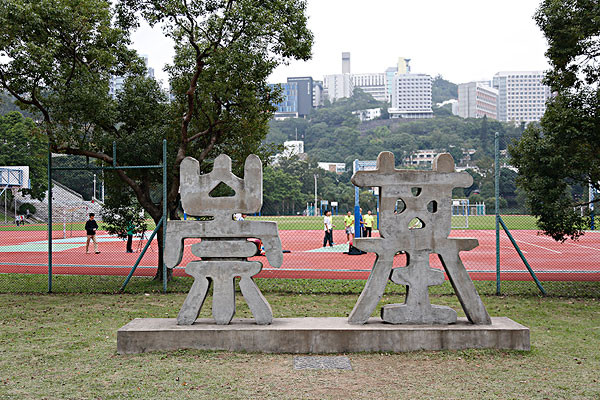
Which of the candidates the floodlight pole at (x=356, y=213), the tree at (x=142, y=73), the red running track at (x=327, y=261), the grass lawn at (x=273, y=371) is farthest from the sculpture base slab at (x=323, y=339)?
the floodlight pole at (x=356, y=213)

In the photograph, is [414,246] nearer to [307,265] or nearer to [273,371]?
[273,371]

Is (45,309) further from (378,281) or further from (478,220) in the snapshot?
(478,220)

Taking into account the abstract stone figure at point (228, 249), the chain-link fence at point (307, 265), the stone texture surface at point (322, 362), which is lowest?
the stone texture surface at point (322, 362)

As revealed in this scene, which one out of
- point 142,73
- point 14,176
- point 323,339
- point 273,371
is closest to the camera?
point 273,371

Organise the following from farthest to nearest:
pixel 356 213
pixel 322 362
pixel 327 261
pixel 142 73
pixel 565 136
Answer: pixel 356 213
pixel 327 261
pixel 142 73
pixel 565 136
pixel 322 362

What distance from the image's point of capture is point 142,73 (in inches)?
537

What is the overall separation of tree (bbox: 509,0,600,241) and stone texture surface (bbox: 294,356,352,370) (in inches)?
261

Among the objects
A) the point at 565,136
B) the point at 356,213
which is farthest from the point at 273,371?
the point at 356,213

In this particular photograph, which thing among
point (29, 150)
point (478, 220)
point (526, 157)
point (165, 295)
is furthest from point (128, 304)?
point (29, 150)

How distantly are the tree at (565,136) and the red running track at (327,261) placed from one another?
253 cm

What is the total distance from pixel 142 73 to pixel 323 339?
9078 mm

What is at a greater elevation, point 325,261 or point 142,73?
point 142,73

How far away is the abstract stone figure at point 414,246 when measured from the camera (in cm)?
733

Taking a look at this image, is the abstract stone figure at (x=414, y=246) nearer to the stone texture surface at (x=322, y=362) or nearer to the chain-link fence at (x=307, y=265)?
the stone texture surface at (x=322, y=362)
